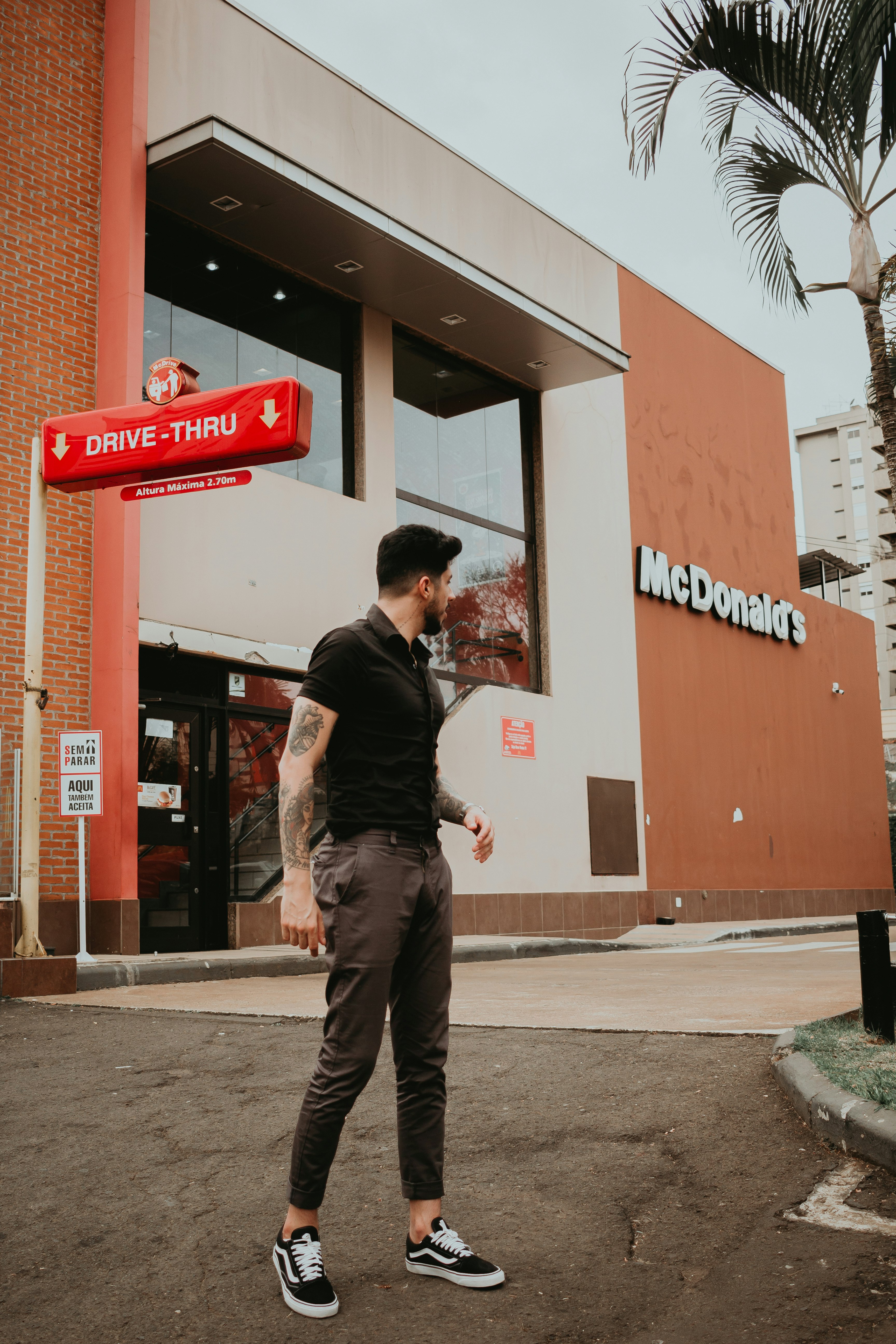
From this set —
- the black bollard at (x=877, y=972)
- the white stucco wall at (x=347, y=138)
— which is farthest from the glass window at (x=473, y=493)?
the black bollard at (x=877, y=972)

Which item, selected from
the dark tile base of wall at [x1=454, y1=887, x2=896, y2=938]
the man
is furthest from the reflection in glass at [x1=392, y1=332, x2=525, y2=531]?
the man

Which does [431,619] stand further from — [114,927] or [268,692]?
[268,692]

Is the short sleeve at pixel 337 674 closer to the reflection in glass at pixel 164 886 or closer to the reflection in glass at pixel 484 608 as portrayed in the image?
the reflection in glass at pixel 164 886

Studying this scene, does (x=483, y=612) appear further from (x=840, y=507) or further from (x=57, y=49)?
(x=840, y=507)

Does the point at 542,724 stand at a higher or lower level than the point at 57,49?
lower

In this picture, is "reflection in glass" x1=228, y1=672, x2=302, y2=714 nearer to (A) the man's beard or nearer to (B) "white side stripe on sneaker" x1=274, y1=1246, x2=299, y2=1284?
(A) the man's beard

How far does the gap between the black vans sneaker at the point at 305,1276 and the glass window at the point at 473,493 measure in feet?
42.2

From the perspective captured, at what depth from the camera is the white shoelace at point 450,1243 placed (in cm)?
299

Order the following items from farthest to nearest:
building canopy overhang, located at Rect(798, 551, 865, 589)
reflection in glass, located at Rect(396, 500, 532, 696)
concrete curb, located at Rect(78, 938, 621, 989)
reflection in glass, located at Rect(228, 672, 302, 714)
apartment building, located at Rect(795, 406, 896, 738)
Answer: apartment building, located at Rect(795, 406, 896, 738)
building canopy overhang, located at Rect(798, 551, 865, 589)
reflection in glass, located at Rect(396, 500, 532, 696)
reflection in glass, located at Rect(228, 672, 302, 714)
concrete curb, located at Rect(78, 938, 621, 989)

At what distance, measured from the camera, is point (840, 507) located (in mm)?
95125

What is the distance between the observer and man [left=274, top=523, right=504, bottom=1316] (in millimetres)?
2975

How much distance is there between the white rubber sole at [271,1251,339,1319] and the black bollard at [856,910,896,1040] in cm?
305

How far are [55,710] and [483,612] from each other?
273 inches

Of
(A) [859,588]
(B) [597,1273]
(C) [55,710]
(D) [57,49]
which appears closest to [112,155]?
(D) [57,49]
